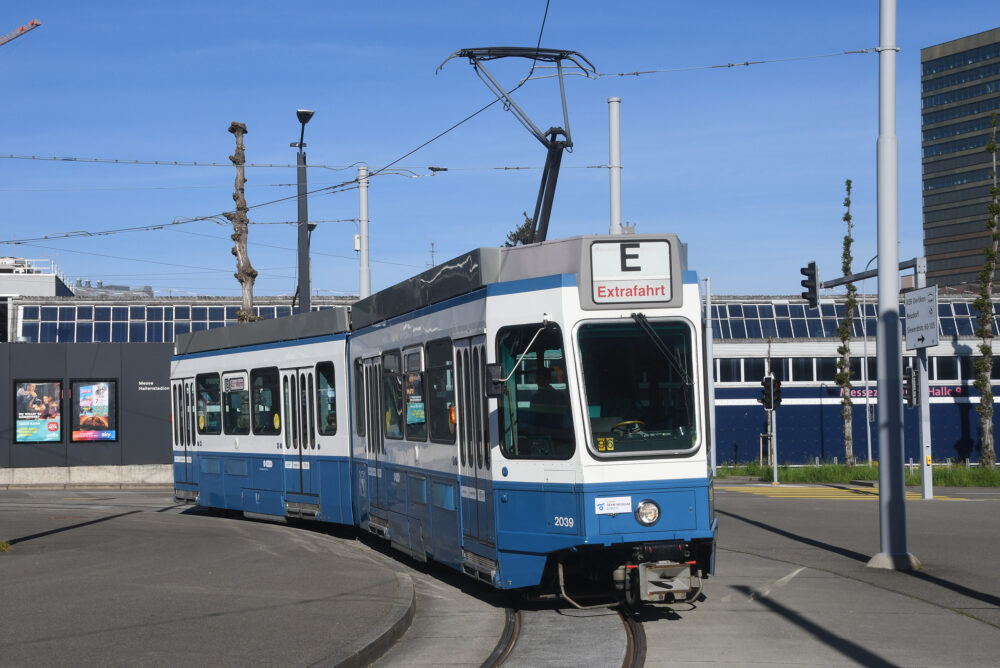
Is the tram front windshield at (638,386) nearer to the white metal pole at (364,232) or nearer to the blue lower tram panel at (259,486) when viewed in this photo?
the blue lower tram panel at (259,486)

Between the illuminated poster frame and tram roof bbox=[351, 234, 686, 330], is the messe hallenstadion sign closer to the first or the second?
tram roof bbox=[351, 234, 686, 330]

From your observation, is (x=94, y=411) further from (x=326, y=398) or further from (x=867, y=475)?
(x=867, y=475)

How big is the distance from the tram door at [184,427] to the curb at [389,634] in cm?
1089

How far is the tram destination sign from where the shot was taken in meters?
22.7

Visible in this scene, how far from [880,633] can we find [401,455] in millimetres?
5704

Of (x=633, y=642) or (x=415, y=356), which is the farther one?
(x=415, y=356)

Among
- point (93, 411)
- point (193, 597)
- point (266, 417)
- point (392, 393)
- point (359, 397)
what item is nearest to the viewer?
point (193, 597)

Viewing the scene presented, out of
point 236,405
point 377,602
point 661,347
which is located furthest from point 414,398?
point 236,405

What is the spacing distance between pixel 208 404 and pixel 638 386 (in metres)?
12.5

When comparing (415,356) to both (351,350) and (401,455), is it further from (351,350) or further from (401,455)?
(351,350)

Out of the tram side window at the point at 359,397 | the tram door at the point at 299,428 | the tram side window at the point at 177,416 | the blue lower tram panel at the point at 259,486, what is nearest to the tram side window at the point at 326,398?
the tram door at the point at 299,428

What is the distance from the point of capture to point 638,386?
9656mm

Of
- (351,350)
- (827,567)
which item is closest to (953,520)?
(827,567)

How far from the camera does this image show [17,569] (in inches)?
495
